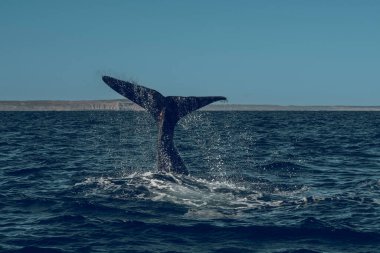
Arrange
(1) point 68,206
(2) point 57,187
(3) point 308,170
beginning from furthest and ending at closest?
(3) point 308,170, (2) point 57,187, (1) point 68,206

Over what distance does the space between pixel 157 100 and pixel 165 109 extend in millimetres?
348

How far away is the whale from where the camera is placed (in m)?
16.0

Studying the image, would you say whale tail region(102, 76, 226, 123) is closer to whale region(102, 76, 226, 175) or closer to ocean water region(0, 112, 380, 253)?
whale region(102, 76, 226, 175)

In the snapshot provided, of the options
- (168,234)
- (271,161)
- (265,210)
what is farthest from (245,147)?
(168,234)

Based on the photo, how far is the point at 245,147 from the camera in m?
33.4

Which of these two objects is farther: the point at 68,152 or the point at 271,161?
the point at 68,152

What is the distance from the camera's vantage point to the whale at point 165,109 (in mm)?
16047

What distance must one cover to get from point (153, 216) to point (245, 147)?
21.2m

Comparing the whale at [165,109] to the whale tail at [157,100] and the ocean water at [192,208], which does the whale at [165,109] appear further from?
the ocean water at [192,208]

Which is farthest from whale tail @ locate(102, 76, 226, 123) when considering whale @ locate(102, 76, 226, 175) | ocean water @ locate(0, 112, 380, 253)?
ocean water @ locate(0, 112, 380, 253)

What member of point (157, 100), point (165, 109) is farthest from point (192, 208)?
point (157, 100)

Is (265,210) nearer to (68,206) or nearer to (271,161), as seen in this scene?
(68,206)

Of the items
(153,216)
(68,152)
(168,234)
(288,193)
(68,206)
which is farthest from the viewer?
(68,152)

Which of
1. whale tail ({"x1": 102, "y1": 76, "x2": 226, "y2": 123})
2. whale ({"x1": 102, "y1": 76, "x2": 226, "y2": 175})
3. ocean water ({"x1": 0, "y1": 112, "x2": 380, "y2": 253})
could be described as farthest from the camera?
whale ({"x1": 102, "y1": 76, "x2": 226, "y2": 175})
